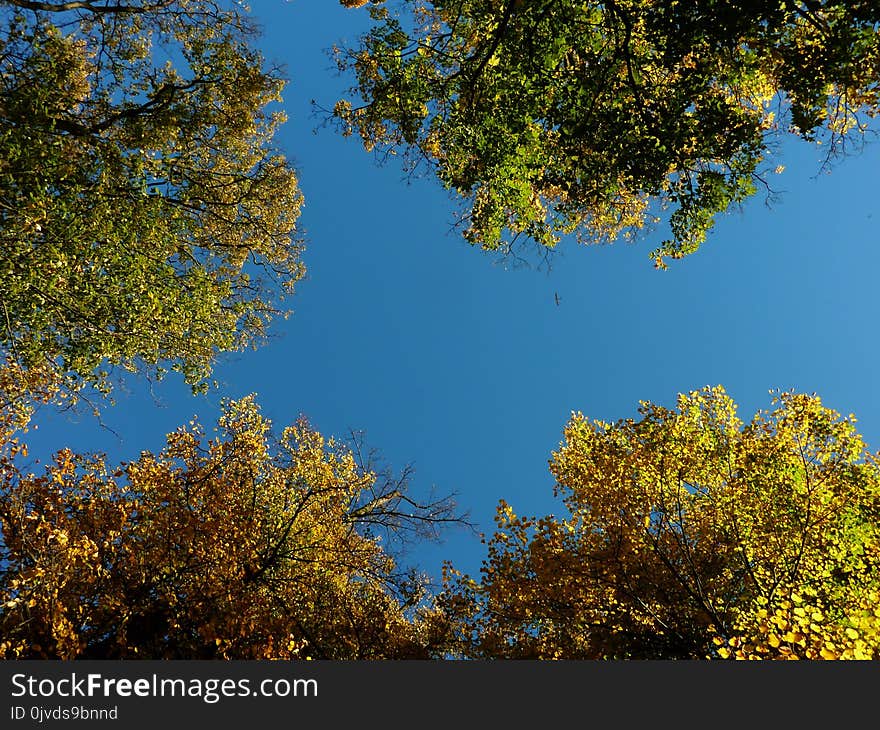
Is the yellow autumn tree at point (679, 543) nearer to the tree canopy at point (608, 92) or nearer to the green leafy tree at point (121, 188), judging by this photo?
the tree canopy at point (608, 92)

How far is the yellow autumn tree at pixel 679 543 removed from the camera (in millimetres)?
12891

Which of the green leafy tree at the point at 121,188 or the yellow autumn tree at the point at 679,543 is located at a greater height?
the green leafy tree at the point at 121,188

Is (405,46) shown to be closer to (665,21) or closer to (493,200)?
(493,200)

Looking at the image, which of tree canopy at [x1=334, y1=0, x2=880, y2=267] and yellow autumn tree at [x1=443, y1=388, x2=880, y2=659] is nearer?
tree canopy at [x1=334, y1=0, x2=880, y2=267]

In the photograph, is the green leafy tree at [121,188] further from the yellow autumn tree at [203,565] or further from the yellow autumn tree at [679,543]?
the yellow autumn tree at [679,543]

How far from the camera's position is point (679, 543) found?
12484mm

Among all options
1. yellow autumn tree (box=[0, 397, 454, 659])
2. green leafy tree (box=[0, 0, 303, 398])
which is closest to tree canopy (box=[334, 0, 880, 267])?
green leafy tree (box=[0, 0, 303, 398])

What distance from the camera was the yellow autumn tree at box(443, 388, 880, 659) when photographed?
1289cm

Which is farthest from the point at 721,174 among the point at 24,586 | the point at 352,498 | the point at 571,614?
the point at 24,586

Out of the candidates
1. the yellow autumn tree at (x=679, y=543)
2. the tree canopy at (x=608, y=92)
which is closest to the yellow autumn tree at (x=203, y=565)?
the yellow autumn tree at (x=679, y=543)

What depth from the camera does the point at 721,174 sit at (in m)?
9.40

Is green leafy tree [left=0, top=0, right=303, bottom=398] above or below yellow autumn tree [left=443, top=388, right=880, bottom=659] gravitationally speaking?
above

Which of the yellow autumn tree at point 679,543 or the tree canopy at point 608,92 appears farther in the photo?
the yellow autumn tree at point 679,543

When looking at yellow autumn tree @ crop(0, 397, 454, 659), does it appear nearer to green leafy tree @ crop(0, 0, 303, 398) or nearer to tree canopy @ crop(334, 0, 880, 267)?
green leafy tree @ crop(0, 0, 303, 398)
